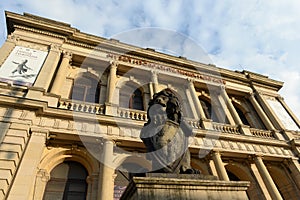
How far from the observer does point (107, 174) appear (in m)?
8.28

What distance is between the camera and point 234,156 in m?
12.0

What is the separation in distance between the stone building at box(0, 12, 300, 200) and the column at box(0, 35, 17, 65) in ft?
0.16

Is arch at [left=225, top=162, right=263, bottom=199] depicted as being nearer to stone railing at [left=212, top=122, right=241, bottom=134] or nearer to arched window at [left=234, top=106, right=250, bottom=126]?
stone railing at [left=212, top=122, right=241, bottom=134]

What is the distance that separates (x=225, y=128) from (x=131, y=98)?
6.30m

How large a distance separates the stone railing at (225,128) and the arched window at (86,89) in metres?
7.41

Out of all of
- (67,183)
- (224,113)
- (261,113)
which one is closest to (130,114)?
(67,183)

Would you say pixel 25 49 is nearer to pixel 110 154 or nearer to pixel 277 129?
pixel 110 154

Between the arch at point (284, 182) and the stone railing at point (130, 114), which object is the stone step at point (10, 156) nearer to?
the stone railing at point (130, 114)

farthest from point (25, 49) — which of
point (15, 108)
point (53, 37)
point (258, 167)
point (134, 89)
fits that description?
point (258, 167)

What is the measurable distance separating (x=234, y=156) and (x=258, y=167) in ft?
4.59

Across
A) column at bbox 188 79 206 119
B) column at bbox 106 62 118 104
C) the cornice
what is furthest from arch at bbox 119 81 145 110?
column at bbox 188 79 206 119

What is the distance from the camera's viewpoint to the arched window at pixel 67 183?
838 centimetres

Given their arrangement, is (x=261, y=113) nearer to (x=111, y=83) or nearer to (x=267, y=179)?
(x=267, y=179)

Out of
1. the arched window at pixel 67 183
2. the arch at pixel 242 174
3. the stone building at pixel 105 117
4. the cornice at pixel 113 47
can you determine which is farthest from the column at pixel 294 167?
the arched window at pixel 67 183
